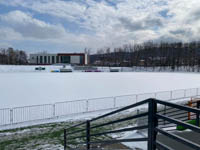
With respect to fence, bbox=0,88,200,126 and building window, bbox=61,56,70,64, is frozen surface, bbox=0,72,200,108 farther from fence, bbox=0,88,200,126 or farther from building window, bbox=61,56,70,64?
building window, bbox=61,56,70,64

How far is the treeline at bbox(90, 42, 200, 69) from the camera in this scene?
7056 cm

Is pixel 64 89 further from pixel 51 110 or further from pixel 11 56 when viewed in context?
pixel 11 56

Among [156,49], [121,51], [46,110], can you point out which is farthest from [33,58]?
[46,110]

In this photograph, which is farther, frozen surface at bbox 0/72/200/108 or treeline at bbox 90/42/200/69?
treeline at bbox 90/42/200/69

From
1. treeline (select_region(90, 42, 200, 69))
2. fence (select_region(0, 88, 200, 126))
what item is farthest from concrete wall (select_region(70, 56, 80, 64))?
fence (select_region(0, 88, 200, 126))

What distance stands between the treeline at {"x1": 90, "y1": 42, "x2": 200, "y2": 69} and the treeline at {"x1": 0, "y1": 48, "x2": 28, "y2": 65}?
49.0 m

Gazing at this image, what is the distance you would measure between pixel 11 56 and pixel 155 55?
79.5 m

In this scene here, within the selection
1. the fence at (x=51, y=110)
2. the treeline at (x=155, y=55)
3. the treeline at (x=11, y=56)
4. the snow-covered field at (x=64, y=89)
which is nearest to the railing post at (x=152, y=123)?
the fence at (x=51, y=110)

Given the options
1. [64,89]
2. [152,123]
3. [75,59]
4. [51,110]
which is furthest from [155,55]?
[152,123]

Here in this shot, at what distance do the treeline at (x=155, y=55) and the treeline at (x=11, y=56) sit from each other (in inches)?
1929

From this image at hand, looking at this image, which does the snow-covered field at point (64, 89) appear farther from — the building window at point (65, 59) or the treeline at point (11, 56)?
the building window at point (65, 59)

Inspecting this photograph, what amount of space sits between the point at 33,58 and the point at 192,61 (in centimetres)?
10361

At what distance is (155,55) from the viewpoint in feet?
265

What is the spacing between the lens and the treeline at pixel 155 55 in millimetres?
70562
